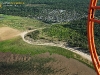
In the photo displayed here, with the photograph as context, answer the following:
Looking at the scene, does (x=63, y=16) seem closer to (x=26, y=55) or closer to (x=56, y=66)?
(x=26, y=55)

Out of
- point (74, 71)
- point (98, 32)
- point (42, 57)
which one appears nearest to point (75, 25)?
point (98, 32)

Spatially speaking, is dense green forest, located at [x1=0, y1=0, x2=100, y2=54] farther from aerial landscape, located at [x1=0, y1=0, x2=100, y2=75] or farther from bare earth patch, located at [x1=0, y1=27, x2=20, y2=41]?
bare earth patch, located at [x1=0, y1=27, x2=20, y2=41]

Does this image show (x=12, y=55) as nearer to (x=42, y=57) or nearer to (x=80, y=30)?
(x=42, y=57)

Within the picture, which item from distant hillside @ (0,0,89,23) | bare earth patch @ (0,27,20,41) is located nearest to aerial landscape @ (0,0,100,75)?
bare earth patch @ (0,27,20,41)

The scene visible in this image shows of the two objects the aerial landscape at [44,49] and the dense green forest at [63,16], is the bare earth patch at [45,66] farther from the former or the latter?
the dense green forest at [63,16]

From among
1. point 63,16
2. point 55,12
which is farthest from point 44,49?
point 55,12

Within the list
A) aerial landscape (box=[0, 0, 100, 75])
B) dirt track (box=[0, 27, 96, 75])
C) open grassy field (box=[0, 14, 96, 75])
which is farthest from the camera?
aerial landscape (box=[0, 0, 100, 75])
